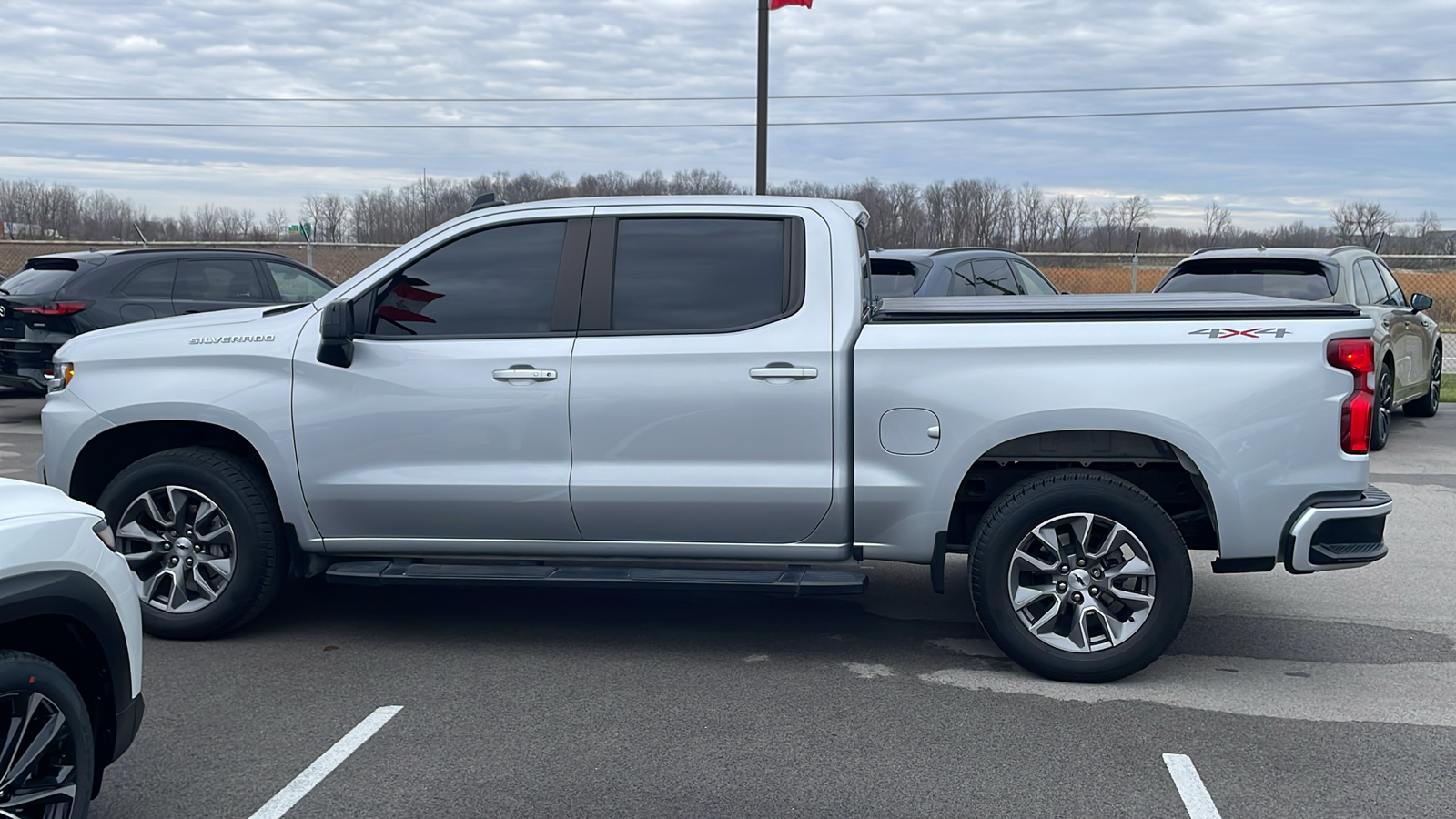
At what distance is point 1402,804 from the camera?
3.75m

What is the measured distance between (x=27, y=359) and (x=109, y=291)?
3.35ft

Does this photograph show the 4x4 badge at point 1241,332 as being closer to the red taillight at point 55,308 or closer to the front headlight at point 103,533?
the front headlight at point 103,533

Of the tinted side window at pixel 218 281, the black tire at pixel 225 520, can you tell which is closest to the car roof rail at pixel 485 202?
the black tire at pixel 225 520

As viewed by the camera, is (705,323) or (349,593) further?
(349,593)

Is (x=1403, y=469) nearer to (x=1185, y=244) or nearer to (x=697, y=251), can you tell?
(x=697, y=251)

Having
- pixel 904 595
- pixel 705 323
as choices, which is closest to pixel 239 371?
pixel 705 323

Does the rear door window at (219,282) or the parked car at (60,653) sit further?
the rear door window at (219,282)

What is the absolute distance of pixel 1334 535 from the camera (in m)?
4.73

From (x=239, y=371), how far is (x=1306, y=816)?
449 centimetres

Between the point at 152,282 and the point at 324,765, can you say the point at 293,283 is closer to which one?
the point at 152,282

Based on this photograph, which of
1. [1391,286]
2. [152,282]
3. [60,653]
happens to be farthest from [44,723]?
[1391,286]

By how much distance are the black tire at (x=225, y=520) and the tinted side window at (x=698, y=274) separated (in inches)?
70.4

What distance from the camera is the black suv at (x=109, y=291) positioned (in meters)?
11.9

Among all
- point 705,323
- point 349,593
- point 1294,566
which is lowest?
point 349,593
